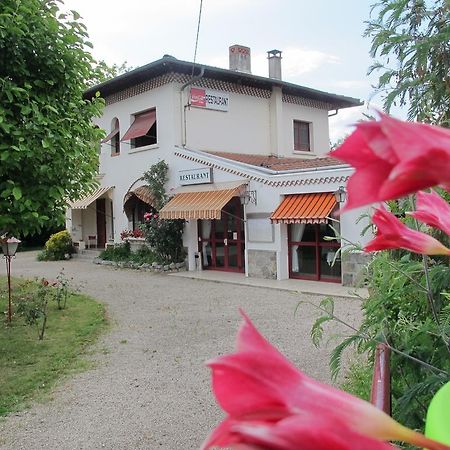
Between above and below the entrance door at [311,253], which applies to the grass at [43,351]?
below

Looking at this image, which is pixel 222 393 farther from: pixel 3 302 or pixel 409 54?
pixel 3 302

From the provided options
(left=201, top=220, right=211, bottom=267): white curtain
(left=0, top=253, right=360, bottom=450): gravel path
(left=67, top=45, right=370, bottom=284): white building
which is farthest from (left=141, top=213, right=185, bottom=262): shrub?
(left=0, top=253, right=360, bottom=450): gravel path

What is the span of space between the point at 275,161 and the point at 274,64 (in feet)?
15.9

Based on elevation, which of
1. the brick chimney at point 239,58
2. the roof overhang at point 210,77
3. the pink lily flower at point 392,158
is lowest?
the pink lily flower at point 392,158

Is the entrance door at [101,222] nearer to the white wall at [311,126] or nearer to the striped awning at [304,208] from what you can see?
the white wall at [311,126]

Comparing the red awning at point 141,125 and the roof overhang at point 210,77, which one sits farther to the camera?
the red awning at point 141,125

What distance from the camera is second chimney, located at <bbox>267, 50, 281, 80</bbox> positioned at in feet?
70.4

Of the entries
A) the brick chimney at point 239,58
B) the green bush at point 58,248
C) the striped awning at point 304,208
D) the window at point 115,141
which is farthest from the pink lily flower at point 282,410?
the green bush at point 58,248

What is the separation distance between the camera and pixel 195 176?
698 inches

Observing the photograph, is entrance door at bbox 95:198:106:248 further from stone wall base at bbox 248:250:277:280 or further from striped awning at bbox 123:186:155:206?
stone wall base at bbox 248:250:277:280

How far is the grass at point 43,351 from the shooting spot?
6.36 meters

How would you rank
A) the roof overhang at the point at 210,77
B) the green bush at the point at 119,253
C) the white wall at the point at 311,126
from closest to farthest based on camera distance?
the roof overhang at the point at 210,77 → the green bush at the point at 119,253 → the white wall at the point at 311,126

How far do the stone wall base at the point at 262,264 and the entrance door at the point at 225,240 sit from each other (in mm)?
944

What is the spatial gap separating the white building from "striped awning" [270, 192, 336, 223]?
0.04 metres
